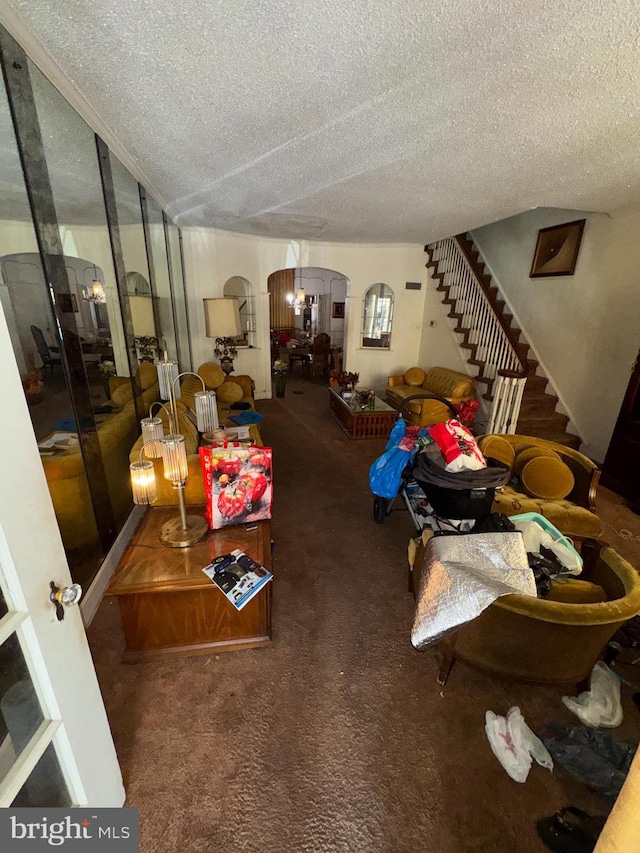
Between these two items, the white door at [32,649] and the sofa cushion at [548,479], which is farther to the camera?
the sofa cushion at [548,479]

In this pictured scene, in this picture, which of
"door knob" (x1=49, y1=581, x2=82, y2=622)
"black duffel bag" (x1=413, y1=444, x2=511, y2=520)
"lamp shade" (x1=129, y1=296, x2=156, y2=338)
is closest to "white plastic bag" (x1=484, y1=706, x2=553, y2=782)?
"black duffel bag" (x1=413, y1=444, x2=511, y2=520)

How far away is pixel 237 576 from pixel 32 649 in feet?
2.84

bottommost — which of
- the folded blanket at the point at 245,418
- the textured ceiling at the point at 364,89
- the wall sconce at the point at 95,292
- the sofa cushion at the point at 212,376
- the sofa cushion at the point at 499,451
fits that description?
the folded blanket at the point at 245,418

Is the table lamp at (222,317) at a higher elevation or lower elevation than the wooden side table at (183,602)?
higher

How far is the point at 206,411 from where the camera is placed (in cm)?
236

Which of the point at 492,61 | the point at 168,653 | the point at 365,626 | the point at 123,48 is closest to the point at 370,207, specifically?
the point at 492,61

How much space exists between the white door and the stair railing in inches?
149

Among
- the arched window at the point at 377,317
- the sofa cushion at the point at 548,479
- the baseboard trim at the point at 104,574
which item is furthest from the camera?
the arched window at the point at 377,317

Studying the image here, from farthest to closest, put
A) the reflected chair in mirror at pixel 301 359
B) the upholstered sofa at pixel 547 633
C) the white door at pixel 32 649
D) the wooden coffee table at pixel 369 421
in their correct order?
1. the reflected chair in mirror at pixel 301 359
2. the wooden coffee table at pixel 369 421
3. the upholstered sofa at pixel 547 633
4. the white door at pixel 32 649

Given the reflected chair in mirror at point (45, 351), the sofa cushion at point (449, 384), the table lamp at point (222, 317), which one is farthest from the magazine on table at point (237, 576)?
the sofa cushion at point (449, 384)

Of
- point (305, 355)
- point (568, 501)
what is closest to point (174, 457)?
point (568, 501)

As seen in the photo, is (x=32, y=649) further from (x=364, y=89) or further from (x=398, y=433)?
(x=364, y=89)

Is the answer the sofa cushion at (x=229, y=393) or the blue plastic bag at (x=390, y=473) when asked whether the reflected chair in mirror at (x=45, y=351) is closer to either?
the blue plastic bag at (x=390, y=473)

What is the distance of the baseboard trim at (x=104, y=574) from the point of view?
1.98m
